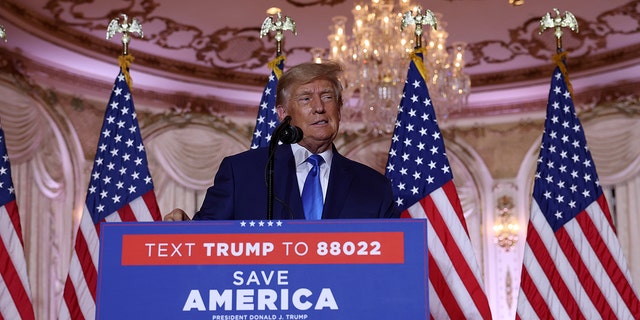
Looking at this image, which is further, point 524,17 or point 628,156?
point 628,156

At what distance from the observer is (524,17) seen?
7.72 m

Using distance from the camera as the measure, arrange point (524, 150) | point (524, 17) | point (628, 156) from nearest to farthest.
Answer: point (524, 17), point (628, 156), point (524, 150)

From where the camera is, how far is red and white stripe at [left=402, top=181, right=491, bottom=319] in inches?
158

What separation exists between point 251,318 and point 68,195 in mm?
6975

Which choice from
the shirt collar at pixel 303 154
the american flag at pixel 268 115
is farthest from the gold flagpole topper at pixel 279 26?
the shirt collar at pixel 303 154

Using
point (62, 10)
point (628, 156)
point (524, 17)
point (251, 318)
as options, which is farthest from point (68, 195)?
point (251, 318)

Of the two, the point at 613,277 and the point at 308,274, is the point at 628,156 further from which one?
the point at 308,274

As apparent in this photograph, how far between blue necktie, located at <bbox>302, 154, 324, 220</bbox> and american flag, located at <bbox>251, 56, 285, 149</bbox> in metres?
2.04

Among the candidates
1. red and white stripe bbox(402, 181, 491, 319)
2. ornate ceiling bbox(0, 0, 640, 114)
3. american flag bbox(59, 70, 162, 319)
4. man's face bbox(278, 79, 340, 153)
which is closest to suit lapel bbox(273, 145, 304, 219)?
man's face bbox(278, 79, 340, 153)

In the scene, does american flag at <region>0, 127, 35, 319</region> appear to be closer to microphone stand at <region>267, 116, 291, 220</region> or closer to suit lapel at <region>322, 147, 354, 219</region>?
suit lapel at <region>322, 147, 354, 219</region>

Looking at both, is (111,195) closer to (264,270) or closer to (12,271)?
(12,271)

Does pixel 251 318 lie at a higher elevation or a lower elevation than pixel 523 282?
lower

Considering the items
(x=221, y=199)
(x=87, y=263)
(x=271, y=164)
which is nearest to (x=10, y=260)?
(x=87, y=263)

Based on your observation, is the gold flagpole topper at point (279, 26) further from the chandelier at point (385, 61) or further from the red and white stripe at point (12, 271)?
the chandelier at point (385, 61)
